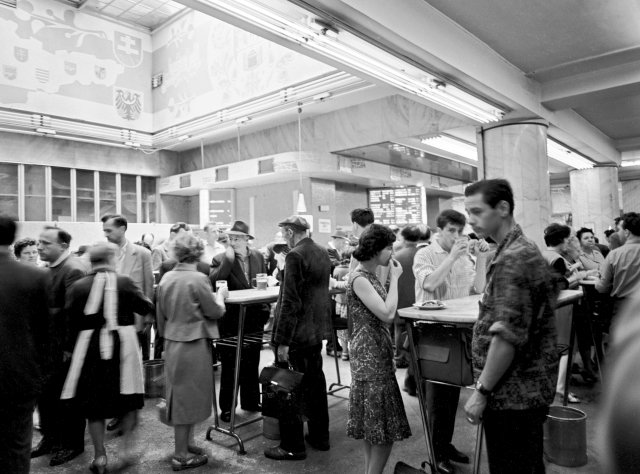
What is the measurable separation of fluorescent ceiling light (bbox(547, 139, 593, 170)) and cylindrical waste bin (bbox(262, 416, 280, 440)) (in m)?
8.01

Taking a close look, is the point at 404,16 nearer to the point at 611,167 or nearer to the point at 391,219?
the point at 391,219

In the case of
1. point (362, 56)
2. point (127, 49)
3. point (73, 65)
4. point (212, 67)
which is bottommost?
point (362, 56)

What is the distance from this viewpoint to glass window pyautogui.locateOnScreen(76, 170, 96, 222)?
37.1ft

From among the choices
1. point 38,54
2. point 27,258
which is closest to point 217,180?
point 38,54

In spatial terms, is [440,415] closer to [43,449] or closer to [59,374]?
[59,374]

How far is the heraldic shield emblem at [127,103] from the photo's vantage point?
36.4 ft

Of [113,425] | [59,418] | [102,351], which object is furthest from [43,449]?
[102,351]

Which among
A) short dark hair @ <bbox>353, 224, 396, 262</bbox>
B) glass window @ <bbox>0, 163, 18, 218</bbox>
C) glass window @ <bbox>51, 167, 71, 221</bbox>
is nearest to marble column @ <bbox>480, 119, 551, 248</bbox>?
short dark hair @ <bbox>353, 224, 396, 262</bbox>

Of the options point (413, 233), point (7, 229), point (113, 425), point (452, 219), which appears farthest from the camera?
point (413, 233)

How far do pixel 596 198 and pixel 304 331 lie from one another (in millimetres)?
10764

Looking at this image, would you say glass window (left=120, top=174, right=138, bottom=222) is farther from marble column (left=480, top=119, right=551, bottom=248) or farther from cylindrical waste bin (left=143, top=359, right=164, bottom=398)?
marble column (left=480, top=119, right=551, bottom=248)

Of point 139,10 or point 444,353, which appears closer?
point 444,353

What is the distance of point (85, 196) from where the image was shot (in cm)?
1144

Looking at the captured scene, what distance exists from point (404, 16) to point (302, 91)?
3529mm
